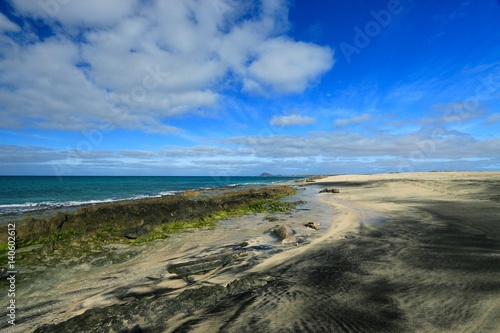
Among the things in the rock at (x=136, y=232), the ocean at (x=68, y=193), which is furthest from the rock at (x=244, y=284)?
the ocean at (x=68, y=193)

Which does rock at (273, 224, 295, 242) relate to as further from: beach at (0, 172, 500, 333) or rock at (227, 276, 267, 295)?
rock at (227, 276, 267, 295)

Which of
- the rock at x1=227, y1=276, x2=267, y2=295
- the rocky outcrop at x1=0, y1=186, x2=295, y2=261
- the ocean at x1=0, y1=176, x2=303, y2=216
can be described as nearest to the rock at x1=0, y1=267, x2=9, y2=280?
the rocky outcrop at x1=0, y1=186, x2=295, y2=261

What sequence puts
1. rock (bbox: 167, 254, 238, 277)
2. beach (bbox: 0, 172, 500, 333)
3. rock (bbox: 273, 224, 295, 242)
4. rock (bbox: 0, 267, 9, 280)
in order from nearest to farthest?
beach (bbox: 0, 172, 500, 333), rock (bbox: 167, 254, 238, 277), rock (bbox: 0, 267, 9, 280), rock (bbox: 273, 224, 295, 242)

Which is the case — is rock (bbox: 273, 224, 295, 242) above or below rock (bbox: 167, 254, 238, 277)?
above

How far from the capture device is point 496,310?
400cm

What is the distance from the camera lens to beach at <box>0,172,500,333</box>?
4051 mm

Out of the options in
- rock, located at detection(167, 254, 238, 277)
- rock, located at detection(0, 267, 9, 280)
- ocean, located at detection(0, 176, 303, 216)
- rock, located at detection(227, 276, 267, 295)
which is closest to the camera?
rock, located at detection(227, 276, 267, 295)

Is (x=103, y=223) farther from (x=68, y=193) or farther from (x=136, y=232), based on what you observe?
(x=68, y=193)

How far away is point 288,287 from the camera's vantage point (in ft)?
17.5

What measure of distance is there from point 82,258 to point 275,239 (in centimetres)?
749

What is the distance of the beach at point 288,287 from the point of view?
13.3ft

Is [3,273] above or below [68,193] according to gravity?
below

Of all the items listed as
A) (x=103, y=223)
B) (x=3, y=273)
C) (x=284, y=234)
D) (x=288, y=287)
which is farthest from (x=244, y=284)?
(x=103, y=223)

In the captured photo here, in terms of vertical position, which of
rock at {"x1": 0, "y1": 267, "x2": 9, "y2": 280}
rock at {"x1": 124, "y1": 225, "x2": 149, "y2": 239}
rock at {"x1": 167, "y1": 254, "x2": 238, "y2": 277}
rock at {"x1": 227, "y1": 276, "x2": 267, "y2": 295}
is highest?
rock at {"x1": 227, "y1": 276, "x2": 267, "y2": 295}
